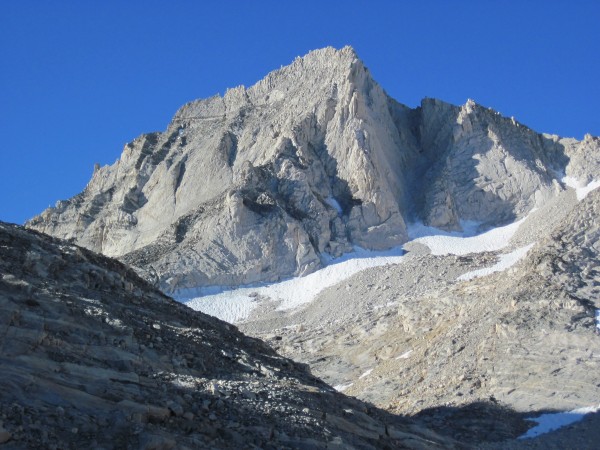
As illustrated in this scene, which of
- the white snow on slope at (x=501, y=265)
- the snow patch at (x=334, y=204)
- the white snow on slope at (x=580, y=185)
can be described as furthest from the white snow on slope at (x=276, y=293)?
the white snow on slope at (x=580, y=185)

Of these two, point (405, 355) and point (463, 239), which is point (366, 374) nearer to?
point (405, 355)

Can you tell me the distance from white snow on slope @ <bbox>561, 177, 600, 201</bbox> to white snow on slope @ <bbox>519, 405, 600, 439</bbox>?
229 feet

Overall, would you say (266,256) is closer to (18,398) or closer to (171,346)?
(171,346)

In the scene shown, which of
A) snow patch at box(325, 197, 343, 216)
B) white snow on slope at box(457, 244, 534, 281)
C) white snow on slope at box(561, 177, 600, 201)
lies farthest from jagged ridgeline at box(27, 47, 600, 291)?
white snow on slope at box(457, 244, 534, 281)

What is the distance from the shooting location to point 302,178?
104875 millimetres

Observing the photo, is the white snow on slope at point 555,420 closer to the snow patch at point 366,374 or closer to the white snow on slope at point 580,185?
the snow patch at point 366,374

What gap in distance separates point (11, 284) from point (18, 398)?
5851mm

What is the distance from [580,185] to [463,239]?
16.0m

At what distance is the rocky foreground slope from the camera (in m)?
16.0

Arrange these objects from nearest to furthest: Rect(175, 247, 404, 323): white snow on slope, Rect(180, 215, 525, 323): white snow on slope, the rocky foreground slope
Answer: the rocky foreground slope < Rect(175, 247, 404, 323): white snow on slope < Rect(180, 215, 525, 323): white snow on slope

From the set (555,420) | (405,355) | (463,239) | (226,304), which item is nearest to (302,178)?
(463,239)

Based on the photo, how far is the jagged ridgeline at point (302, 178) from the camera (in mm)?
96375

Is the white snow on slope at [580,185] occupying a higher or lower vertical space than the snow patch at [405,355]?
higher

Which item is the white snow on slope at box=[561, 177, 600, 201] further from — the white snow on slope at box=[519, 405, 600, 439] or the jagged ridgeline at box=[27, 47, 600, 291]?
the white snow on slope at box=[519, 405, 600, 439]
